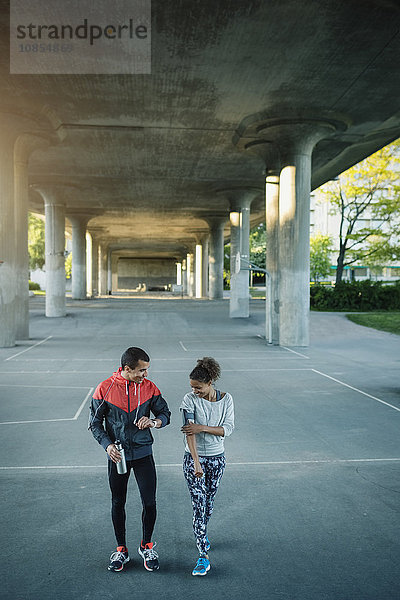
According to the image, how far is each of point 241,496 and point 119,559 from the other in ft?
7.92

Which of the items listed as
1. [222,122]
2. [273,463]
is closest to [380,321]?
[222,122]

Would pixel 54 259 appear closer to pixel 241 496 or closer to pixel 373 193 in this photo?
pixel 373 193

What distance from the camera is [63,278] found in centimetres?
Answer: 4038

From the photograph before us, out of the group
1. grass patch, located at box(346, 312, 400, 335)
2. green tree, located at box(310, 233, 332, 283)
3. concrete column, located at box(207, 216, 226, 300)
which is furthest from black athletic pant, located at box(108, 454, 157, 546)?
green tree, located at box(310, 233, 332, 283)

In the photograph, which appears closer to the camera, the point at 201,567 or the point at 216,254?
the point at 201,567

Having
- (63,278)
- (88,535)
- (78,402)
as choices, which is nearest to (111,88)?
(78,402)

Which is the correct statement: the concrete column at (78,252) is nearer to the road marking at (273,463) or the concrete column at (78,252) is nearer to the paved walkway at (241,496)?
the paved walkway at (241,496)

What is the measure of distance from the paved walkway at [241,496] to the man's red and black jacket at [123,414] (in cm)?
117

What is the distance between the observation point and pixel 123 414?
5.43 meters

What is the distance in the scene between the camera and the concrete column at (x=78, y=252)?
2211 inches

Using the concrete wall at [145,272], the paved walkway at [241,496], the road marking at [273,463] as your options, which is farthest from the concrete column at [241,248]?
the concrete wall at [145,272]

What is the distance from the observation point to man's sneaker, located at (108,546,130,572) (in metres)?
5.43

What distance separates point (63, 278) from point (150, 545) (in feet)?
118

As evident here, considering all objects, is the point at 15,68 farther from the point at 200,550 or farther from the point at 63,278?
the point at 63,278
